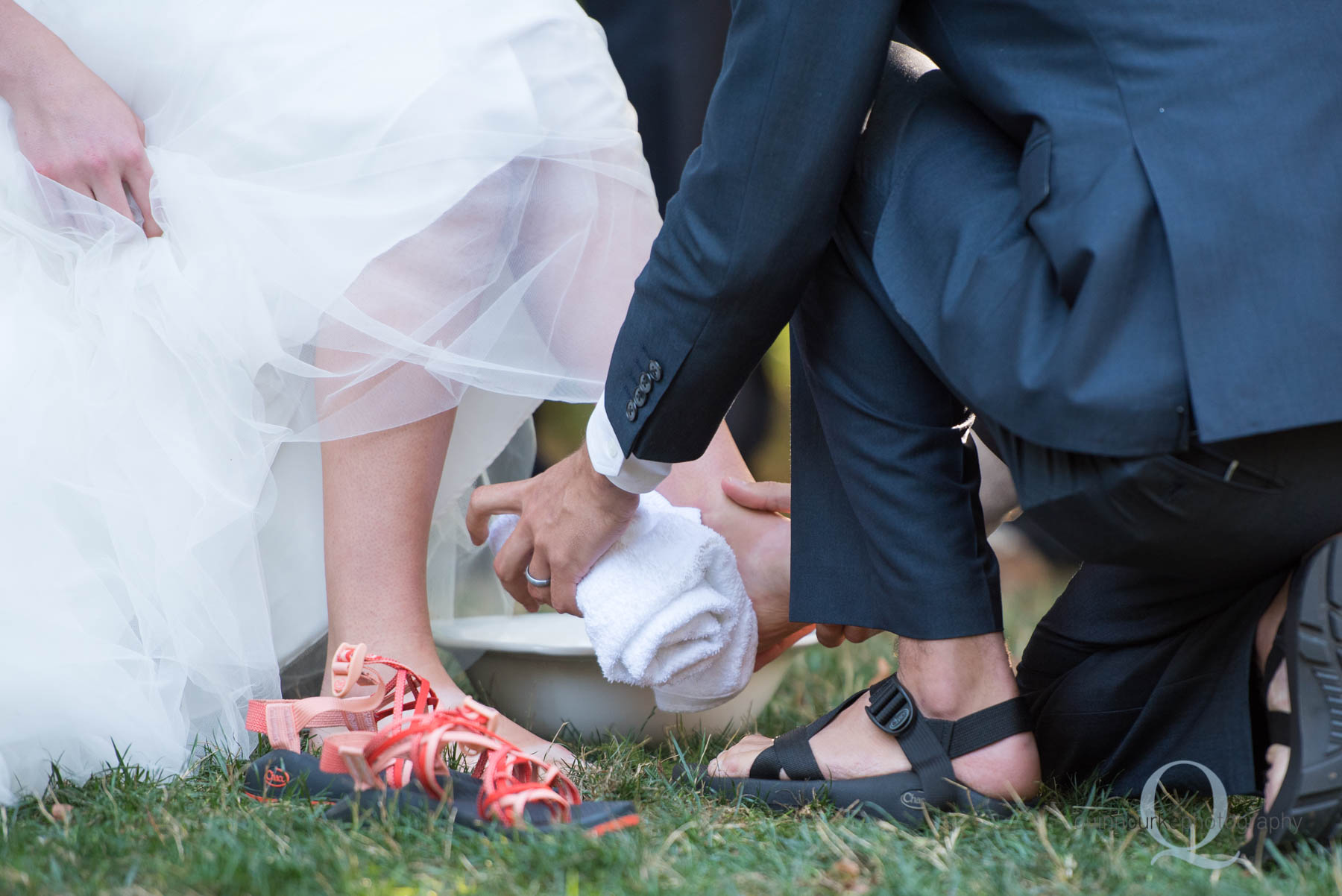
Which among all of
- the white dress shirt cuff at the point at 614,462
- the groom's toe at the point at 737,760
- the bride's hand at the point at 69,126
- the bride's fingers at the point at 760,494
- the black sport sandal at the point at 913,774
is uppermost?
the bride's hand at the point at 69,126

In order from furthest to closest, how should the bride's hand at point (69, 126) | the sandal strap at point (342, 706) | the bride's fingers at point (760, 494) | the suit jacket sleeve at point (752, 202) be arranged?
the bride's fingers at point (760, 494) → the bride's hand at point (69, 126) → the sandal strap at point (342, 706) → the suit jacket sleeve at point (752, 202)

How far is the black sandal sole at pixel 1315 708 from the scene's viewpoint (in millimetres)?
701

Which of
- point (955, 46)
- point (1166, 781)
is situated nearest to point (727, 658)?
point (1166, 781)

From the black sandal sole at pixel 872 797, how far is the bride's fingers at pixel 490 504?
1.27 ft

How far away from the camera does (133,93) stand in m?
1.21

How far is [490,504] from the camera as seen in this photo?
1.19 metres

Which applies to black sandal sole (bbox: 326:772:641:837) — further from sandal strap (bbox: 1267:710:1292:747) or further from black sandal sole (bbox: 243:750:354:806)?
sandal strap (bbox: 1267:710:1292:747)

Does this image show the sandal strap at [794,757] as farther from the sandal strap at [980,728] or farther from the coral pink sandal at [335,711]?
the coral pink sandal at [335,711]

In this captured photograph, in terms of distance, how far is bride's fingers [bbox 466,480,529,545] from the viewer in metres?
1.17

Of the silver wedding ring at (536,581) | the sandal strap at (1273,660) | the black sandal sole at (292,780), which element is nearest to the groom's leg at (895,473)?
the sandal strap at (1273,660)

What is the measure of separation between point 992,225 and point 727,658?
56 cm

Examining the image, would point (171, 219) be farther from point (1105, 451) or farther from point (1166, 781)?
point (1166, 781)

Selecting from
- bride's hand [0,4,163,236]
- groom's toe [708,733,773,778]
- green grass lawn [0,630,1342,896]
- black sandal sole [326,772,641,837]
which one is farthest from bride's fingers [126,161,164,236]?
groom's toe [708,733,773,778]

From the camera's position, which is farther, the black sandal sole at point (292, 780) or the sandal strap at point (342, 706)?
the sandal strap at point (342, 706)
